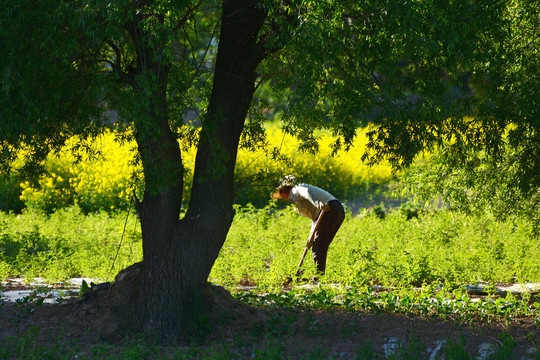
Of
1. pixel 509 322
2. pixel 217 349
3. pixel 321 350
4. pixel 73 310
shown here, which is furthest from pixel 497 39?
pixel 73 310

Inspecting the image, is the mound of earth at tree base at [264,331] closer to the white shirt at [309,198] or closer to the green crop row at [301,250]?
the green crop row at [301,250]

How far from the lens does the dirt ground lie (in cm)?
567

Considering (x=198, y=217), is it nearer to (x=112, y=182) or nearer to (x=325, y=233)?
(x=325, y=233)

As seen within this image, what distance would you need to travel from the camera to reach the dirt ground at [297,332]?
18.6 ft

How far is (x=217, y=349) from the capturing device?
226 inches

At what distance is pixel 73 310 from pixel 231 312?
1.68m

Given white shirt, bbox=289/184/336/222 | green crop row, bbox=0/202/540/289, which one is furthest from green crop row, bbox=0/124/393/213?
white shirt, bbox=289/184/336/222

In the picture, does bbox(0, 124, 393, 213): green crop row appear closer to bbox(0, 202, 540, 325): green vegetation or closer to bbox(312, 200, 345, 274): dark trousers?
bbox(0, 202, 540, 325): green vegetation

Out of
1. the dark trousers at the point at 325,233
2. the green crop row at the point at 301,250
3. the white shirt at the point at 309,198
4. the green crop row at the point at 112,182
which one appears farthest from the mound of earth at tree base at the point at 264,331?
the green crop row at the point at 112,182

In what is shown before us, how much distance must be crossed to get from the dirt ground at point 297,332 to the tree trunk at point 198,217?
1.24 ft

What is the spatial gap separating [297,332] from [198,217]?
150 centimetres

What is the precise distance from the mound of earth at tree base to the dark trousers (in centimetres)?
177

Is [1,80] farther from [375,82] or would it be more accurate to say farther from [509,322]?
[509,322]

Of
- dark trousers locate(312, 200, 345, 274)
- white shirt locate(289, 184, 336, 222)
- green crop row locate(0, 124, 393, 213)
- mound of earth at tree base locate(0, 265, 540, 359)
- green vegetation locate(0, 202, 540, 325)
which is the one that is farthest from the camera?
green crop row locate(0, 124, 393, 213)
